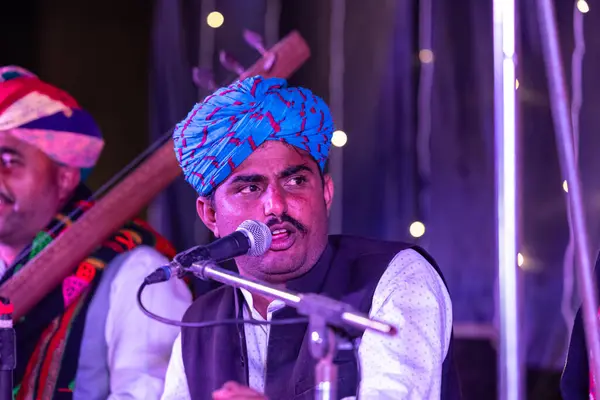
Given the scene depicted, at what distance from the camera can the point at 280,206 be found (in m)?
2.12

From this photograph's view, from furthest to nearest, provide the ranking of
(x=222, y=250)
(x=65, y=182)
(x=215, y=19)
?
(x=215, y=19), (x=65, y=182), (x=222, y=250)

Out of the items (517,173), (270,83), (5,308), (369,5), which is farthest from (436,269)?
(369,5)

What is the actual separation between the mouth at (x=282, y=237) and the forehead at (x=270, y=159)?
160 millimetres

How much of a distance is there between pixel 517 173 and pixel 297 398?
0.92 metres

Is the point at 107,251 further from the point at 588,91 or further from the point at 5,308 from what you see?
the point at 588,91

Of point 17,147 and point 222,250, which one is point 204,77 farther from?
point 222,250

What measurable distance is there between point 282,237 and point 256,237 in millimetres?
444

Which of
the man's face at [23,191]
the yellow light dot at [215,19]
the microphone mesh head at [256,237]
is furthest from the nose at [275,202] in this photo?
the yellow light dot at [215,19]

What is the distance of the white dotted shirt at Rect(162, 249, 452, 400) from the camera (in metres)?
1.85

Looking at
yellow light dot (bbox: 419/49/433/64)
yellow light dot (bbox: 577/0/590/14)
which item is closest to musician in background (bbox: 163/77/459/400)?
yellow light dot (bbox: 419/49/433/64)

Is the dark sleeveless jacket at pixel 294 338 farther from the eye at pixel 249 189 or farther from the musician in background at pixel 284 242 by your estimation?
the eye at pixel 249 189

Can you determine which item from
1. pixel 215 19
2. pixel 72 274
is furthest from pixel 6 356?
pixel 215 19

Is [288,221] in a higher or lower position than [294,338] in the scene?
higher

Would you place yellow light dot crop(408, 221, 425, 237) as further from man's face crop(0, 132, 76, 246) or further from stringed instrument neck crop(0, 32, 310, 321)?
man's face crop(0, 132, 76, 246)
